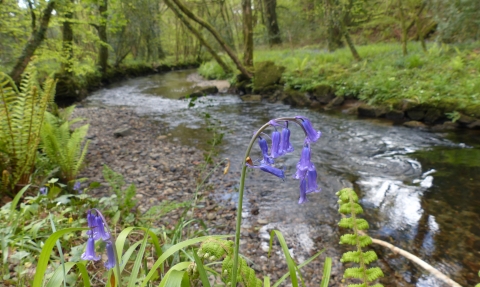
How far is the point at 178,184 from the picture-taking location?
4.27 m

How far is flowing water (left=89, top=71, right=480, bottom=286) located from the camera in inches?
117

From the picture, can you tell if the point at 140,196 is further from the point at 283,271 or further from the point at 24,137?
the point at 283,271

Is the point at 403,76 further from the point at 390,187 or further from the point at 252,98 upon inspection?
the point at 390,187

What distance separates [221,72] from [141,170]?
1218 cm

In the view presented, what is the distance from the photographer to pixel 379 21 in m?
15.5

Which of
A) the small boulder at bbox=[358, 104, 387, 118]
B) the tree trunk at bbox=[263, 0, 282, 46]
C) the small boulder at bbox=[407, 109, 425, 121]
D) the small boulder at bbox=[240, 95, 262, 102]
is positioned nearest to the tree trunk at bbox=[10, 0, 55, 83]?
the small boulder at bbox=[240, 95, 262, 102]

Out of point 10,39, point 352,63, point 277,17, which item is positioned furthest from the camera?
point 277,17

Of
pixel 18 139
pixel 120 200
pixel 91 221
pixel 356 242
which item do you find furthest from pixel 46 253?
pixel 18 139

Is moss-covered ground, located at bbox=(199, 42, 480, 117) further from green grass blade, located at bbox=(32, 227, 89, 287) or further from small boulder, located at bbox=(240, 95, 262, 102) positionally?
green grass blade, located at bbox=(32, 227, 89, 287)

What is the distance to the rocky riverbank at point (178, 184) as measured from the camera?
287 cm

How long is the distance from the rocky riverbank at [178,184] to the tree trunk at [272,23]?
A: 14.5 meters

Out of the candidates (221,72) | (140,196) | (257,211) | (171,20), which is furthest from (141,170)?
(171,20)

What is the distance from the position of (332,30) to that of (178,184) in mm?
13582


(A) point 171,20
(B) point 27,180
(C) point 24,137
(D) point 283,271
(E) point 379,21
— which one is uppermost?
(A) point 171,20
